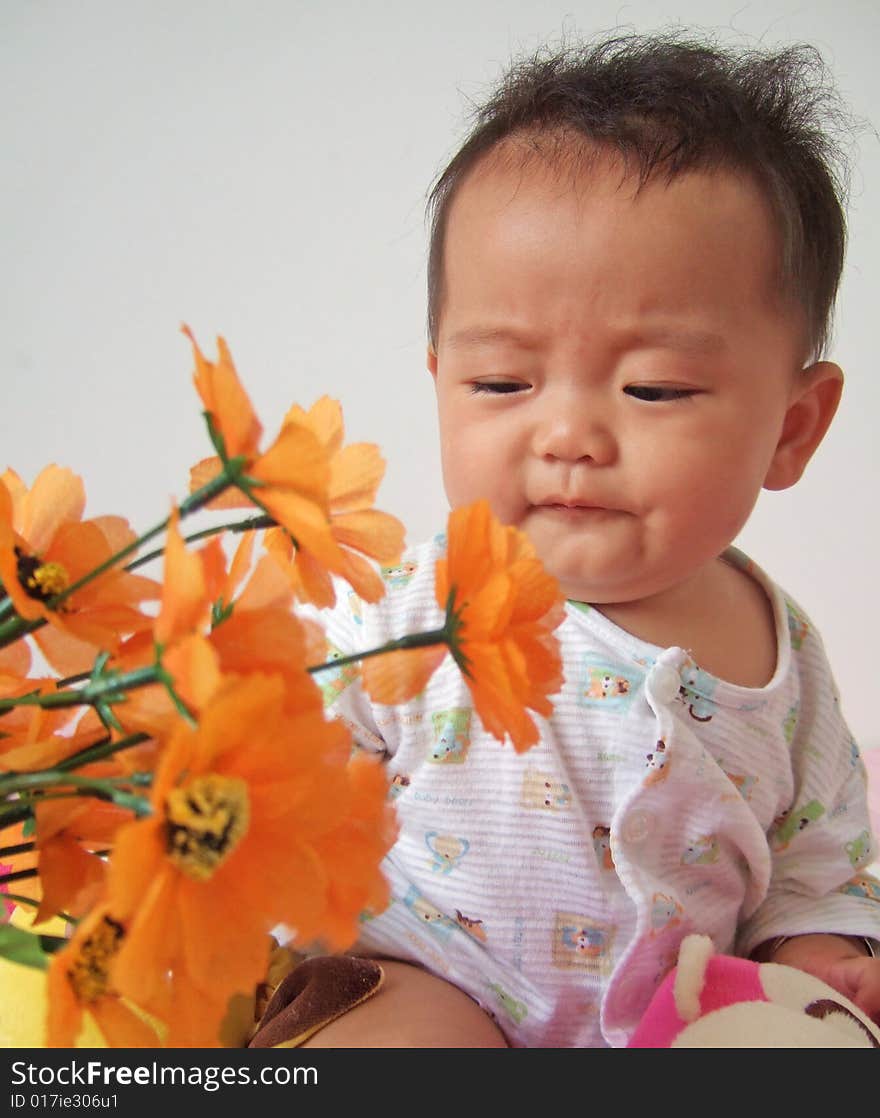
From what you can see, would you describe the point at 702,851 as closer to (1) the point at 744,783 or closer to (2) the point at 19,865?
(1) the point at 744,783

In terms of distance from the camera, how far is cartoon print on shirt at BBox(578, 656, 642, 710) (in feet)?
2.20

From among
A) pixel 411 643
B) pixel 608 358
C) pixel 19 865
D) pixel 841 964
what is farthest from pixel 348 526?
pixel 841 964

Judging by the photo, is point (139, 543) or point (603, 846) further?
point (603, 846)

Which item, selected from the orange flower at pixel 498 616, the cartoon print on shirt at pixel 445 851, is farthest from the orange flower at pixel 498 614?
the cartoon print on shirt at pixel 445 851

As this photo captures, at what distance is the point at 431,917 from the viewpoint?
671 millimetres

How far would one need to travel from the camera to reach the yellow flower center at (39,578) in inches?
11.4

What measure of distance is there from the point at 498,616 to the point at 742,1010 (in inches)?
14.5

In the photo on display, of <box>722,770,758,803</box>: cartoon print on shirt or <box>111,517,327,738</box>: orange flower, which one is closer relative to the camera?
<box>111,517,327,738</box>: orange flower

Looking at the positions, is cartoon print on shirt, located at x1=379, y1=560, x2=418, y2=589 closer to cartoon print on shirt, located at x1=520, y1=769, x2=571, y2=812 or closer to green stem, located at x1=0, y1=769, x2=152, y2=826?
cartoon print on shirt, located at x1=520, y1=769, x2=571, y2=812

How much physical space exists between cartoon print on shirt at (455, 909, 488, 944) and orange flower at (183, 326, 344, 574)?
17.6 inches

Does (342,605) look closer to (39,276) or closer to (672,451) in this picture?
(672,451)

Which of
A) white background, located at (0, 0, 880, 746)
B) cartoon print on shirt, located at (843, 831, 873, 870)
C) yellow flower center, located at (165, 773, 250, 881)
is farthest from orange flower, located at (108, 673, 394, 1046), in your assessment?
white background, located at (0, 0, 880, 746)
